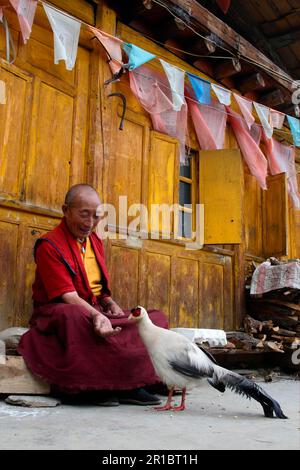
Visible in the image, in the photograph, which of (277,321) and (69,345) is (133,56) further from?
(277,321)

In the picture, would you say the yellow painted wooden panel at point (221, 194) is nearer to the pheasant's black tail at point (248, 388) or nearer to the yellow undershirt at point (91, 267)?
the yellow undershirt at point (91, 267)

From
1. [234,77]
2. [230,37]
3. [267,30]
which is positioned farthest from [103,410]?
[267,30]

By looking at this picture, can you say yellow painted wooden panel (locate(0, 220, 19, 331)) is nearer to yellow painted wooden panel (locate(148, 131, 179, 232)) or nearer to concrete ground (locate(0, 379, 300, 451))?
concrete ground (locate(0, 379, 300, 451))

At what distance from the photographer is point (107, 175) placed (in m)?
5.06

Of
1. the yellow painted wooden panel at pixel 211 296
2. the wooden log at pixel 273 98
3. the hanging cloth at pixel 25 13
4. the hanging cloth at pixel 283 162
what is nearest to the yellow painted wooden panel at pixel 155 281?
the yellow painted wooden panel at pixel 211 296

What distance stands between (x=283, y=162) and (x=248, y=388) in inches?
205

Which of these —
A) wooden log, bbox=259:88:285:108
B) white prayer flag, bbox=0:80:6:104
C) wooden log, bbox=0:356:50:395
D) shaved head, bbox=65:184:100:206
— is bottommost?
wooden log, bbox=0:356:50:395

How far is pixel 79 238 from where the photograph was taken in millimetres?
3744

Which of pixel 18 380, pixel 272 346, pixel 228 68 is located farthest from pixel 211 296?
pixel 18 380

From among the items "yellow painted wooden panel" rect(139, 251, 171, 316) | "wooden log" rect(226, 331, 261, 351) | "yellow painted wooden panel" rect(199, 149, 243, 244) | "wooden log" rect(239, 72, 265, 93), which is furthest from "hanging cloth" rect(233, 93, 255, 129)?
"wooden log" rect(226, 331, 261, 351)

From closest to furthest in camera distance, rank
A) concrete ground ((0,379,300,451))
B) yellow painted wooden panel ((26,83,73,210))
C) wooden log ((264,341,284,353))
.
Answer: concrete ground ((0,379,300,451))
yellow painted wooden panel ((26,83,73,210))
wooden log ((264,341,284,353))

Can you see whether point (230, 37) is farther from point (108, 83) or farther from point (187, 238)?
point (187, 238)

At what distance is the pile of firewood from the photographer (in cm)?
593

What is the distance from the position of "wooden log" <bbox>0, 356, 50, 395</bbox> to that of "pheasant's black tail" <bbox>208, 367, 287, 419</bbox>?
1.12 meters
